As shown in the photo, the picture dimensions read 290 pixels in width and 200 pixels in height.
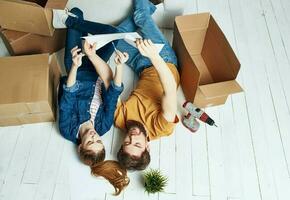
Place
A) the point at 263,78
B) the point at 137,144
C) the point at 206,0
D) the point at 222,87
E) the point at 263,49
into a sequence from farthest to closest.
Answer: the point at 206,0 → the point at 263,49 → the point at 263,78 → the point at 222,87 → the point at 137,144

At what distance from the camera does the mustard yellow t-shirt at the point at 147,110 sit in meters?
1.57

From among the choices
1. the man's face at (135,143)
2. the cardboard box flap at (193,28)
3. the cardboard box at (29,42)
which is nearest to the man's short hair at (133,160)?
the man's face at (135,143)

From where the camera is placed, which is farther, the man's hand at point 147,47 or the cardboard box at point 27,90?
the cardboard box at point 27,90

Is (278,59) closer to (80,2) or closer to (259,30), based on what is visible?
(259,30)

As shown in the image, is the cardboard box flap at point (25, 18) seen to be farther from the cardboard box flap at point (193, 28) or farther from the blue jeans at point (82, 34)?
the cardboard box flap at point (193, 28)

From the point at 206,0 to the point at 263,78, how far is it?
0.83 m

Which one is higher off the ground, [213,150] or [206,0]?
[206,0]

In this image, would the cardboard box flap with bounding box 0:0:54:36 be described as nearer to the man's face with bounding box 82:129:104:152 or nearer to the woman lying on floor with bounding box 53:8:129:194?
the woman lying on floor with bounding box 53:8:129:194

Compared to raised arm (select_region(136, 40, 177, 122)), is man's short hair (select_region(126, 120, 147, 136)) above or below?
below

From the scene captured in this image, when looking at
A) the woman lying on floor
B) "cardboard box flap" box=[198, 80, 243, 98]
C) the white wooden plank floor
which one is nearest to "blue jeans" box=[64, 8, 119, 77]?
the woman lying on floor

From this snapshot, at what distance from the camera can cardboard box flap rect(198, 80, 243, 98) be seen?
1.59m

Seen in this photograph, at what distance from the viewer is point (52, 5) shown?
1.70 m

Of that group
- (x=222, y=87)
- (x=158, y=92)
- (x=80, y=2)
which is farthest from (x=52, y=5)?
(x=222, y=87)

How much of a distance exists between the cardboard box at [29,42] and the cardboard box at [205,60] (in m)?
0.72
